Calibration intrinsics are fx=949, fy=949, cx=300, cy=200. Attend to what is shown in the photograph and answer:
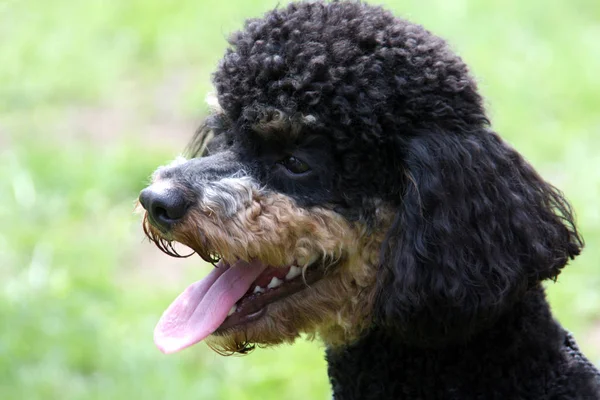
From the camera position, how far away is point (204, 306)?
2693 millimetres

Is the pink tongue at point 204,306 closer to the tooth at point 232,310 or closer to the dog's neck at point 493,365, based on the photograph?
the tooth at point 232,310

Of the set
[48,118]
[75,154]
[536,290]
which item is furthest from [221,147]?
[48,118]

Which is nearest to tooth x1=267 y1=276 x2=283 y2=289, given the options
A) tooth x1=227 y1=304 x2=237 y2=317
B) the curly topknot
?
tooth x1=227 y1=304 x2=237 y2=317

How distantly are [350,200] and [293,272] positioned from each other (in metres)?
0.29

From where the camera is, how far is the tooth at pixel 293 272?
106 inches

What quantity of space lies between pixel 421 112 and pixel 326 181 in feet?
1.06

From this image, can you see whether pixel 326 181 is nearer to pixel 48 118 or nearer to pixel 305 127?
pixel 305 127

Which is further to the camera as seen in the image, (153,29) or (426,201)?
(153,29)

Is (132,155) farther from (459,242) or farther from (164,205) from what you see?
(459,242)

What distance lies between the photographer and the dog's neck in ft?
8.38

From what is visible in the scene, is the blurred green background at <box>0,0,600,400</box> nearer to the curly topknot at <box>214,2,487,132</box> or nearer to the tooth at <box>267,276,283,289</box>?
the curly topknot at <box>214,2,487,132</box>

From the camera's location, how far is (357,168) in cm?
258

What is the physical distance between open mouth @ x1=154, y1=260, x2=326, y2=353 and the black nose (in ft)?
0.83

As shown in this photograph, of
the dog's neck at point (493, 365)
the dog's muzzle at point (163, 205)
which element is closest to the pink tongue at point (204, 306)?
the dog's muzzle at point (163, 205)
